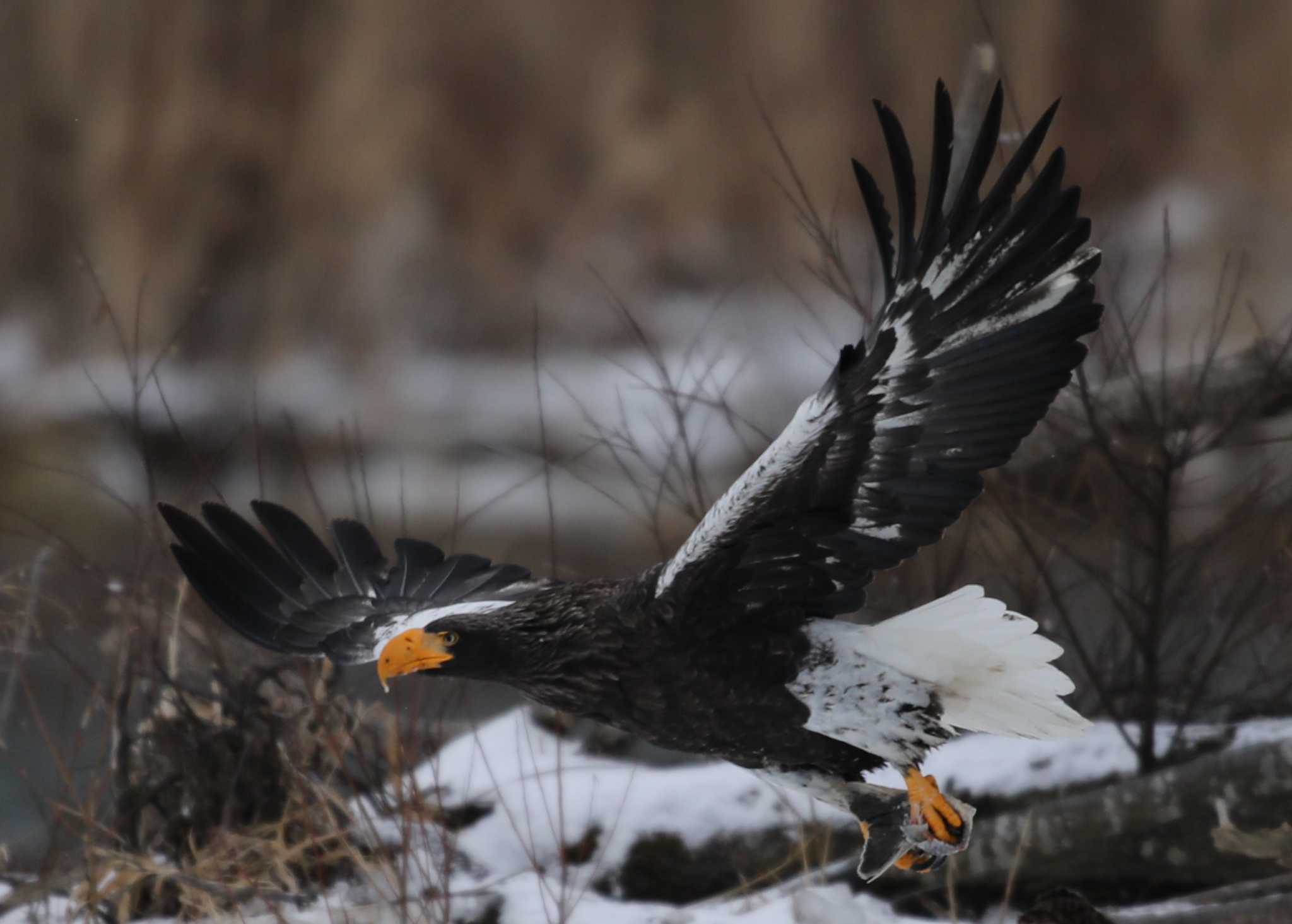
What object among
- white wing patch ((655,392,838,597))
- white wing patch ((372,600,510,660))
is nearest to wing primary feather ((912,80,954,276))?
white wing patch ((655,392,838,597))

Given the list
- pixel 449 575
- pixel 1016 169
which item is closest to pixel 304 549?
pixel 449 575

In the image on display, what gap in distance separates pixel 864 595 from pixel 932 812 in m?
0.32

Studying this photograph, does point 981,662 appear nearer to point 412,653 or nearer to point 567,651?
point 567,651

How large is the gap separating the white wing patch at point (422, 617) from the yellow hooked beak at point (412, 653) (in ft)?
0.08

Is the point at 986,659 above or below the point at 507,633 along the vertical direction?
below

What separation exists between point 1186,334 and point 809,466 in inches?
221

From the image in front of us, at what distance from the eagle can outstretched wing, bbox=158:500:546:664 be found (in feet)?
0.62

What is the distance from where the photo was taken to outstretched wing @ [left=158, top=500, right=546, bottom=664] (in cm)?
215

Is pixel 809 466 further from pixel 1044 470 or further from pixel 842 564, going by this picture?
pixel 1044 470

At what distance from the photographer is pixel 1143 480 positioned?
3273mm

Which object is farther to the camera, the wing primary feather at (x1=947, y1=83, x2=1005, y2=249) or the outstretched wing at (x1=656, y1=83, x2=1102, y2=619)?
the outstretched wing at (x1=656, y1=83, x2=1102, y2=619)

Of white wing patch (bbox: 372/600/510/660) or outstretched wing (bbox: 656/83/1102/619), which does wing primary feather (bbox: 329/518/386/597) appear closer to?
white wing patch (bbox: 372/600/510/660)

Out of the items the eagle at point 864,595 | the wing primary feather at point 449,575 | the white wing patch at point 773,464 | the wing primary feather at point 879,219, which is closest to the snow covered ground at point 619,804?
the wing primary feather at point 449,575

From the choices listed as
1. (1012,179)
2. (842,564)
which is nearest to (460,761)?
(842,564)
